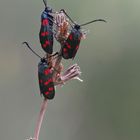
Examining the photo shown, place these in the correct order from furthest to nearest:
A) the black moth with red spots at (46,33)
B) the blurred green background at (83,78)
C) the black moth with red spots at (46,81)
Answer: the blurred green background at (83,78) → the black moth with red spots at (46,33) → the black moth with red spots at (46,81)

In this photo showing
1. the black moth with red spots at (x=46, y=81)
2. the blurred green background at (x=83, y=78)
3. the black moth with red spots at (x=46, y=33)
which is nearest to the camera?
the black moth with red spots at (x=46, y=81)

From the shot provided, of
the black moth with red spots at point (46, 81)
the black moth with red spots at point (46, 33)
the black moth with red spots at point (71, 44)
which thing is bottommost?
the black moth with red spots at point (46, 81)

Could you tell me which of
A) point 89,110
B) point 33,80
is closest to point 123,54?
point 89,110

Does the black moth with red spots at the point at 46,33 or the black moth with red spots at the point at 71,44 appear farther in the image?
the black moth with red spots at the point at 46,33

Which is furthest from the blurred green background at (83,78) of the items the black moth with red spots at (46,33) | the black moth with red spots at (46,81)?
the black moth with red spots at (46,81)

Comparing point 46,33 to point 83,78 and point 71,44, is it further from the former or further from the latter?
point 83,78

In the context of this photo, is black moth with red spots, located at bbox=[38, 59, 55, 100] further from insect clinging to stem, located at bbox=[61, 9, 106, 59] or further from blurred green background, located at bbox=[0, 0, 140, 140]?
blurred green background, located at bbox=[0, 0, 140, 140]

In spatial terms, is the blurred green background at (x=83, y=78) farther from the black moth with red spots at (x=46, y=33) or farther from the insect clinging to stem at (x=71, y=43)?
the insect clinging to stem at (x=71, y=43)
